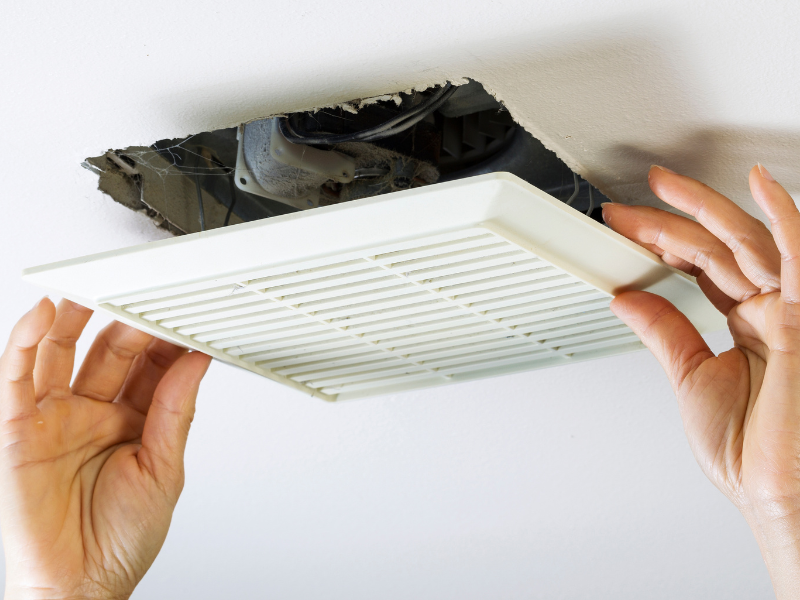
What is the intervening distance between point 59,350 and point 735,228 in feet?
2.96

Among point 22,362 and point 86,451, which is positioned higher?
point 22,362

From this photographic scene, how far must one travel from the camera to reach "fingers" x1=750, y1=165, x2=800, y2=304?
1.95ft

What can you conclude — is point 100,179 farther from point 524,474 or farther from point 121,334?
point 524,474

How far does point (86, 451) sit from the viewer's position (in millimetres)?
1000

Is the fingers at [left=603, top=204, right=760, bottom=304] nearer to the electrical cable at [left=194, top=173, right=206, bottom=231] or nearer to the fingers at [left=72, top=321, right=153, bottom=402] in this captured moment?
the electrical cable at [left=194, top=173, right=206, bottom=231]

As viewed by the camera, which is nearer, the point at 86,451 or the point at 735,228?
the point at 735,228

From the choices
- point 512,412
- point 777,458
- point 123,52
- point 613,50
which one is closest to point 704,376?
point 777,458

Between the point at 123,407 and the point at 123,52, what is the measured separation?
64 centimetres

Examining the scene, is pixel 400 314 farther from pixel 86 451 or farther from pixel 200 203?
pixel 86 451

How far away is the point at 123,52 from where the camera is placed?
61 cm

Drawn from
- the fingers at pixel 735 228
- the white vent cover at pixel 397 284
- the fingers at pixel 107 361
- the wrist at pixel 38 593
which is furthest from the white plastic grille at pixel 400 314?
the wrist at pixel 38 593

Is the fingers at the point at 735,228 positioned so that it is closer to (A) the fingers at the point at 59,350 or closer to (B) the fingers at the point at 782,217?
(B) the fingers at the point at 782,217

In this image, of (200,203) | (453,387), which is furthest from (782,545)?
(200,203)

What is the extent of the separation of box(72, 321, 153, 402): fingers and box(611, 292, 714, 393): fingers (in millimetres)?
698
